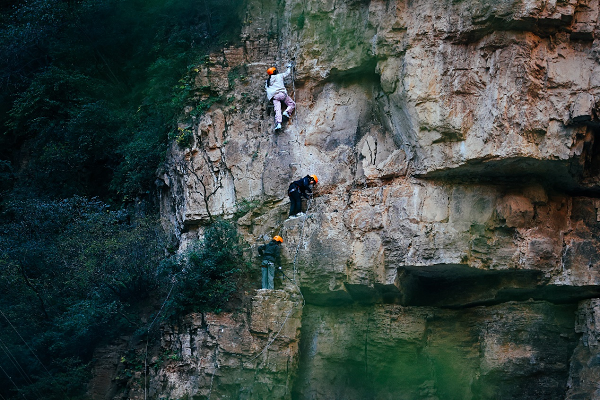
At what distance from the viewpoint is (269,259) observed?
14.9 m

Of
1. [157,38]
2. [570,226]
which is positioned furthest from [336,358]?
[157,38]

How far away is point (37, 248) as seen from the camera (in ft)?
54.7

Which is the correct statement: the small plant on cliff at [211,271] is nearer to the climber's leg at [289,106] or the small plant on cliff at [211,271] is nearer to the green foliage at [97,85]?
the climber's leg at [289,106]

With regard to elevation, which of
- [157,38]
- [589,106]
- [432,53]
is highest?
[157,38]

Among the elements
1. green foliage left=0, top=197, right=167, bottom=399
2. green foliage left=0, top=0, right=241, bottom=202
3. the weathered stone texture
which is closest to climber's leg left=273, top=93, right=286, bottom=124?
green foliage left=0, top=0, right=241, bottom=202

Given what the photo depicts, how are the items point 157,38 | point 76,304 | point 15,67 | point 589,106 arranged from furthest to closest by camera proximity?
point 15,67 → point 157,38 → point 76,304 → point 589,106

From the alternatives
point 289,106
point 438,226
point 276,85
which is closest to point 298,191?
point 289,106

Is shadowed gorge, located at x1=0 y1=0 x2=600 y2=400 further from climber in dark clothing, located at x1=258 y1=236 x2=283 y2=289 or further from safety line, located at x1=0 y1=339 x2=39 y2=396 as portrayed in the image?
safety line, located at x1=0 y1=339 x2=39 y2=396

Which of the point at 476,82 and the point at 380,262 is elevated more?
the point at 476,82

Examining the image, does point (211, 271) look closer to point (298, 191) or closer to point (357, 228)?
point (298, 191)

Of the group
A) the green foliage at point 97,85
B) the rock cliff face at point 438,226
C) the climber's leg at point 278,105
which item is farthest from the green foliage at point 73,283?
the climber's leg at point 278,105

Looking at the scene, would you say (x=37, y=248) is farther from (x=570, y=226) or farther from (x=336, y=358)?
(x=570, y=226)

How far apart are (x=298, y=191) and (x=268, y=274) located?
5.77ft

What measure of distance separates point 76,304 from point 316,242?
5.10 metres
